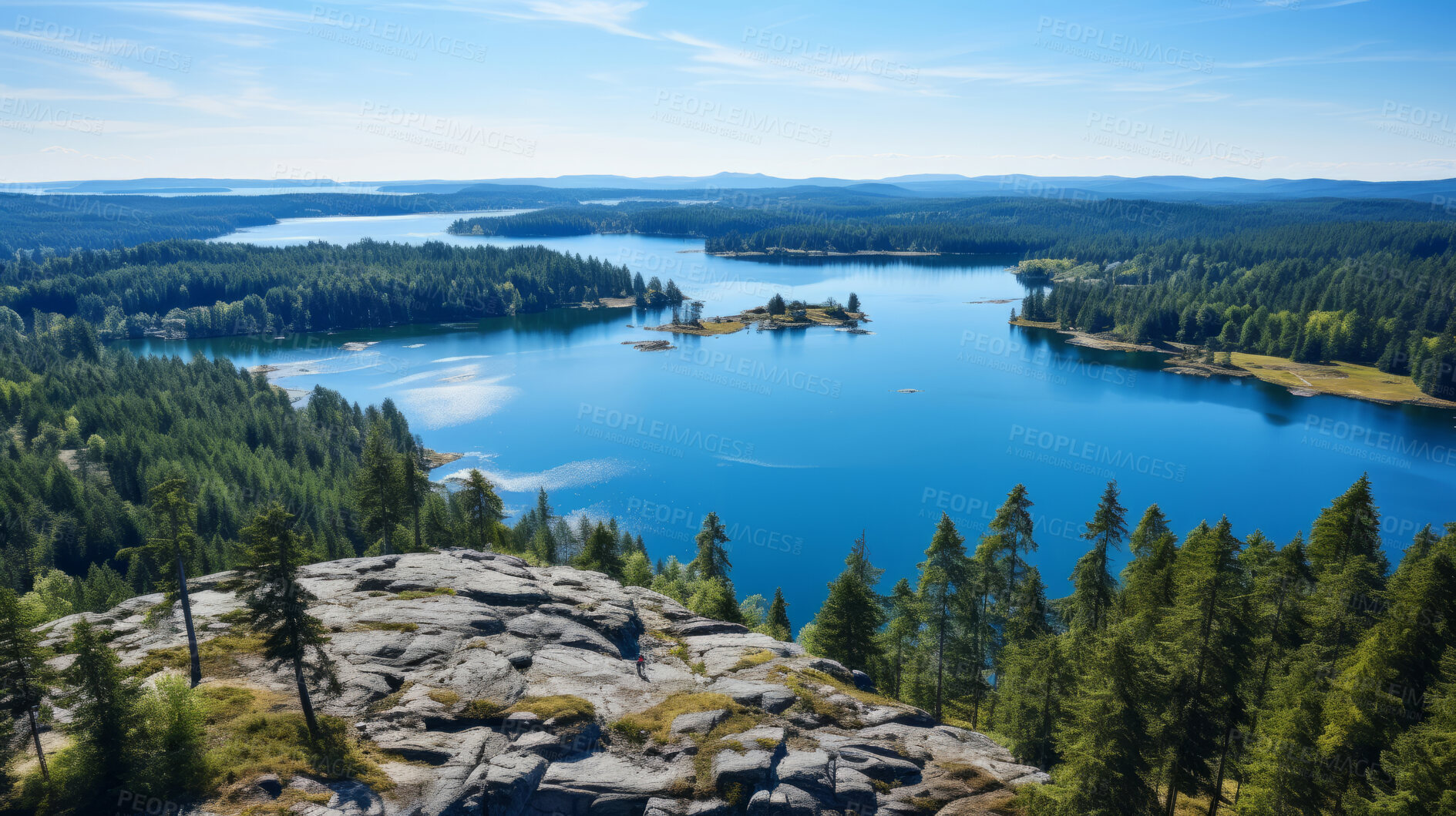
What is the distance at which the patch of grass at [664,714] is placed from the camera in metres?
26.4

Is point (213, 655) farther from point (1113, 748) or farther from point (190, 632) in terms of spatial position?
point (1113, 748)

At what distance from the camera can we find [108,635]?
3083cm

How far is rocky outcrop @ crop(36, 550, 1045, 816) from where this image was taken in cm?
2300

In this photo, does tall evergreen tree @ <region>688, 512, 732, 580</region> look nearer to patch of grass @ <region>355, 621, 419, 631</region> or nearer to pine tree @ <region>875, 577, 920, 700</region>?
A: pine tree @ <region>875, 577, 920, 700</region>

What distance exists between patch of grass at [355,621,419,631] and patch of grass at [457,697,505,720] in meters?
8.09

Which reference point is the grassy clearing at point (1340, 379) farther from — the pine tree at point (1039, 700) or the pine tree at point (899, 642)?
the pine tree at point (1039, 700)

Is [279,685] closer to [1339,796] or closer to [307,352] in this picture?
[1339,796]

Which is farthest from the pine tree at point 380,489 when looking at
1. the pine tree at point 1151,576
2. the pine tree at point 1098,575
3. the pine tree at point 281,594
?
the pine tree at point 1151,576

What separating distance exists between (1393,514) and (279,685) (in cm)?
11372

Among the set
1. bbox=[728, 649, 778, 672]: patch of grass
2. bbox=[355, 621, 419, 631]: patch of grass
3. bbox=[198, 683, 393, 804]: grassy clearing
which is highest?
bbox=[198, 683, 393, 804]: grassy clearing

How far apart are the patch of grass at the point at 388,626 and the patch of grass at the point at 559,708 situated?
903cm

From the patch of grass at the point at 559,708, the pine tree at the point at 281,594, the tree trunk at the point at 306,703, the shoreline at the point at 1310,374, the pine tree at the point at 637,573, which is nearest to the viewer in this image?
the pine tree at the point at 281,594

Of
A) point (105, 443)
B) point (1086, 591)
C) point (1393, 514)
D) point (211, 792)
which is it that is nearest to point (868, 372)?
point (1393, 514)

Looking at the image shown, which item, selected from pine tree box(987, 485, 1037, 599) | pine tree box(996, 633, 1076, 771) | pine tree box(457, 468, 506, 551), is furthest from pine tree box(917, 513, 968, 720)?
pine tree box(457, 468, 506, 551)
